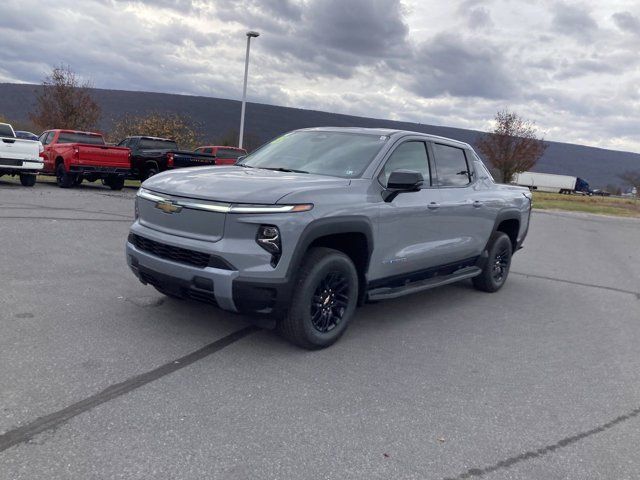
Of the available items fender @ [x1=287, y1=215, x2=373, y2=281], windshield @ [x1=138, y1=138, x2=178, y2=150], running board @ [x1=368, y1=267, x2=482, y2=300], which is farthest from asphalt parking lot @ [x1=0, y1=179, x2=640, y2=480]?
windshield @ [x1=138, y1=138, x2=178, y2=150]

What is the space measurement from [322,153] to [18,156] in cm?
1234

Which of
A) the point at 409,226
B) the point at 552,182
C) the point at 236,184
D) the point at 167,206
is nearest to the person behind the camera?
the point at 236,184

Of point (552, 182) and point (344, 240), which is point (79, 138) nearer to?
point (344, 240)

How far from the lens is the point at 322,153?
5.36m

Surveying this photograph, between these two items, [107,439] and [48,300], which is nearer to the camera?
[107,439]

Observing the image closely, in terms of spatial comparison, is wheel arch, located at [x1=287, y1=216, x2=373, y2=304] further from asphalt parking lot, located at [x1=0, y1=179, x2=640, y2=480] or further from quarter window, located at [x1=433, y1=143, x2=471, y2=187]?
quarter window, located at [x1=433, y1=143, x2=471, y2=187]

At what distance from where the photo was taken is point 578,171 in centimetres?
13838

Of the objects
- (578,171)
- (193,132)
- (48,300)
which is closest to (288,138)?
(48,300)

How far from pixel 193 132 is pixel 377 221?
37773 mm

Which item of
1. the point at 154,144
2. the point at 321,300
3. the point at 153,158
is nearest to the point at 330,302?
the point at 321,300

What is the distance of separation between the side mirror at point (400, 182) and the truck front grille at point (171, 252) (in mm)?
1670

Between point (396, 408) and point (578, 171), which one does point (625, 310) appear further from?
point (578, 171)

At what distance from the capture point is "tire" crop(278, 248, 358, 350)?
425 centimetres

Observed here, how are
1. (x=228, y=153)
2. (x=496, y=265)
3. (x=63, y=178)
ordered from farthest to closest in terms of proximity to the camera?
1. (x=228, y=153)
2. (x=63, y=178)
3. (x=496, y=265)
